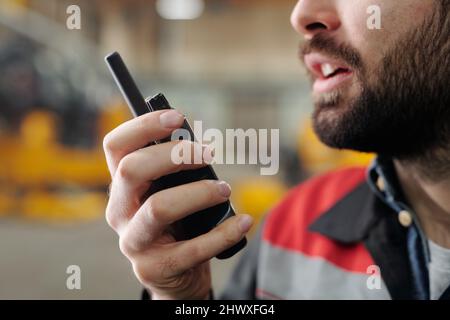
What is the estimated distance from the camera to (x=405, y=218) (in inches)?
31.3

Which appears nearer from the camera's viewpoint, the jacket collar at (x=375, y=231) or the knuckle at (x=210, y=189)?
the knuckle at (x=210, y=189)

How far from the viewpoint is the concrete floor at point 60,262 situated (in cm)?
208

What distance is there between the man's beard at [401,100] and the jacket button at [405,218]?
102 mm

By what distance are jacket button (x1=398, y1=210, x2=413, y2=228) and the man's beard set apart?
102 mm

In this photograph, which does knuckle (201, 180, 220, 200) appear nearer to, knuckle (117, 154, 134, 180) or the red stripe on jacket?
knuckle (117, 154, 134, 180)

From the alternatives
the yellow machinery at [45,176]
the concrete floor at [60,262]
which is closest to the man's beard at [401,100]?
the concrete floor at [60,262]

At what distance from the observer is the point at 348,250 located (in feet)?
2.90

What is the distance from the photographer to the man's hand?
1.76 feet

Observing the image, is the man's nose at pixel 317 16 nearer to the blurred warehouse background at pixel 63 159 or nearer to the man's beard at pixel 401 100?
the man's beard at pixel 401 100

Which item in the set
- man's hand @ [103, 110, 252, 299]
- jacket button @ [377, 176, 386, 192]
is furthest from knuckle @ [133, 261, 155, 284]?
jacket button @ [377, 176, 386, 192]

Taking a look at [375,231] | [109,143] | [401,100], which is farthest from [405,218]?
[109,143]

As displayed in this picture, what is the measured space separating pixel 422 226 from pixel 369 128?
0.21 meters

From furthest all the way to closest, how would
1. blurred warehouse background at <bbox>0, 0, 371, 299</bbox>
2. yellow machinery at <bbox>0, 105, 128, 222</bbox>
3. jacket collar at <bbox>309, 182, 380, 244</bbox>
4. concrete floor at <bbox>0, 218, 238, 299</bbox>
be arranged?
yellow machinery at <bbox>0, 105, 128, 222</bbox> < blurred warehouse background at <bbox>0, 0, 371, 299</bbox> < concrete floor at <bbox>0, 218, 238, 299</bbox> < jacket collar at <bbox>309, 182, 380, 244</bbox>

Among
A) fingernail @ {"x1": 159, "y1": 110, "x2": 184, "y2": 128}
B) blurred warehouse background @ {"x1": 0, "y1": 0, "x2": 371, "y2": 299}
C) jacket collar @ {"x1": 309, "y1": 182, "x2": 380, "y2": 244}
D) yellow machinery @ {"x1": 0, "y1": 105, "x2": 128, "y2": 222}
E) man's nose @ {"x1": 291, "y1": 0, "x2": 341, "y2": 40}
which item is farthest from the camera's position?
yellow machinery @ {"x1": 0, "y1": 105, "x2": 128, "y2": 222}
